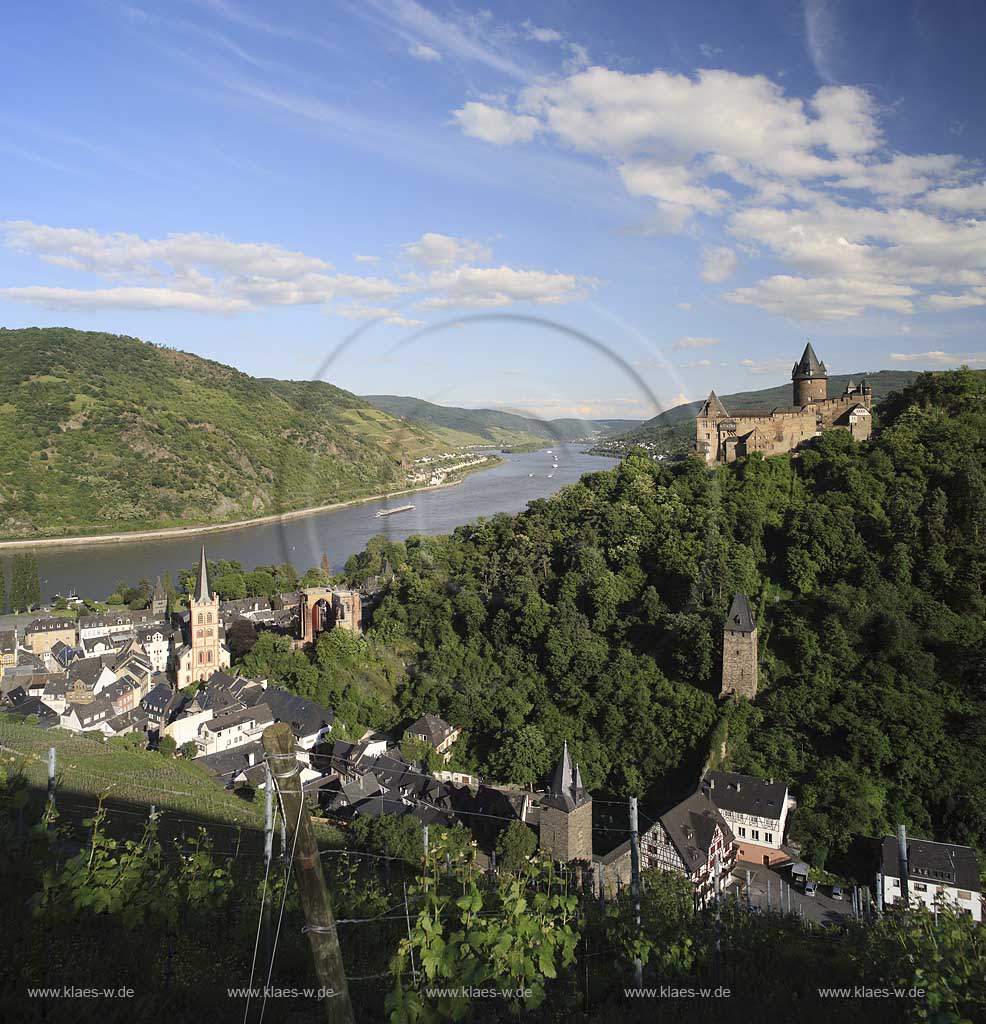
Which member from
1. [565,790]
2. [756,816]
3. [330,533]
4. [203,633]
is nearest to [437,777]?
[565,790]

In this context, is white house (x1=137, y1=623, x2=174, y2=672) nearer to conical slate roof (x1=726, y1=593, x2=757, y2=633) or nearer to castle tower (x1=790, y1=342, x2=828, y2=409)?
conical slate roof (x1=726, y1=593, x2=757, y2=633)

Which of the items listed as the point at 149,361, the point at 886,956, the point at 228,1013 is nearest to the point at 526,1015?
the point at 228,1013

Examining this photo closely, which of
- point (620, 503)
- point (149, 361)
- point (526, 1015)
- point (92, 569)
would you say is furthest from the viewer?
point (149, 361)

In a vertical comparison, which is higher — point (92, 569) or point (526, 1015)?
point (526, 1015)

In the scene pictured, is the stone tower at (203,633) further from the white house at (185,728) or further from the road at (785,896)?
the road at (785,896)

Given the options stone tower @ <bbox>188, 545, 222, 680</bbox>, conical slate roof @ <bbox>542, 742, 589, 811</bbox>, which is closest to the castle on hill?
conical slate roof @ <bbox>542, 742, 589, 811</bbox>

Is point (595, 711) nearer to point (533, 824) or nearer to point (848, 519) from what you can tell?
point (533, 824)

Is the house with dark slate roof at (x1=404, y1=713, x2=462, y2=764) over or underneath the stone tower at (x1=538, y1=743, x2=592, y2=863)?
underneath

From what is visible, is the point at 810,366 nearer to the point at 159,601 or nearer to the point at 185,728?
the point at 185,728
